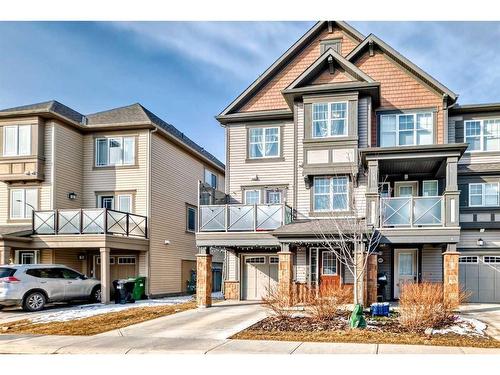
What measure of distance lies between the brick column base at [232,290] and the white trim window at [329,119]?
257 inches

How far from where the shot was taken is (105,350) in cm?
953

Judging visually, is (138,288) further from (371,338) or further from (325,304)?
(371,338)

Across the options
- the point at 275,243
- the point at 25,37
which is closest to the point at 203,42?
the point at 25,37

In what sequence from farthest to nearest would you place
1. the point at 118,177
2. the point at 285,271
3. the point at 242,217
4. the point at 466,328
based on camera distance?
the point at 118,177
the point at 242,217
the point at 285,271
the point at 466,328

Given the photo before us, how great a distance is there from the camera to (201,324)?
13.0m

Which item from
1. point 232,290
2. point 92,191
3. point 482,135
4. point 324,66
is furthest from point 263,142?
point 482,135

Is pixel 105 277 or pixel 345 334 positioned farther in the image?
pixel 105 277

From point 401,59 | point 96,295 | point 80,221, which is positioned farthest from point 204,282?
point 401,59

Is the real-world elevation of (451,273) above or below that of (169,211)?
below

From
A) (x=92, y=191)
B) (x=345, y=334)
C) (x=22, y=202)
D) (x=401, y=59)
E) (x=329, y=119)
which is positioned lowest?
(x=345, y=334)

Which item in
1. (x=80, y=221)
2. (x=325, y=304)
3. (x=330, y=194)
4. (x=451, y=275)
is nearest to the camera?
(x=325, y=304)

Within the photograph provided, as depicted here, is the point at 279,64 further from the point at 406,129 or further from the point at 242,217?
the point at 242,217

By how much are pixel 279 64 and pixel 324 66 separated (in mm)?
2266
